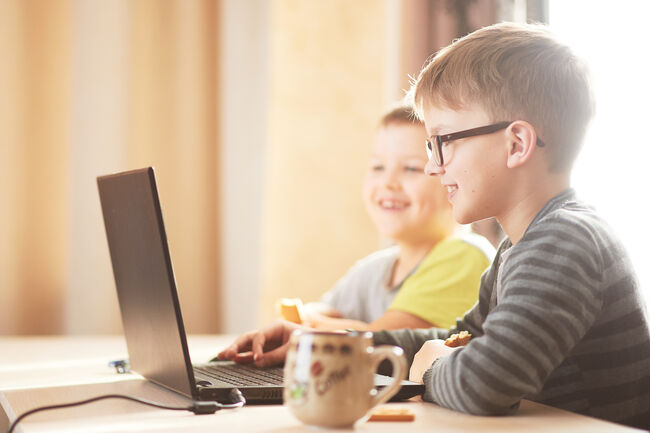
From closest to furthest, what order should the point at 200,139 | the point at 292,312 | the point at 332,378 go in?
1. the point at 332,378
2. the point at 292,312
3. the point at 200,139

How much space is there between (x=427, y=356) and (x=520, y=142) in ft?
0.97

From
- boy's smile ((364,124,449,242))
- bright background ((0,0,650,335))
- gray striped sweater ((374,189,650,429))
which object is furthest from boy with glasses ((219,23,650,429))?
bright background ((0,0,650,335))

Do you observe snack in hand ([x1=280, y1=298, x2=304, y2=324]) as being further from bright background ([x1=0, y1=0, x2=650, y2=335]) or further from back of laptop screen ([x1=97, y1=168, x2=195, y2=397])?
bright background ([x1=0, y1=0, x2=650, y2=335])

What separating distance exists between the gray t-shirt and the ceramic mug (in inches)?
43.0

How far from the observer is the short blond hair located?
3.27 ft

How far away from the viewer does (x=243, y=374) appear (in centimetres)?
110

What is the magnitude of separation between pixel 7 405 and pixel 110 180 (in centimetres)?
32

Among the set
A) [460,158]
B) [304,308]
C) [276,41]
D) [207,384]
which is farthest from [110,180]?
[276,41]

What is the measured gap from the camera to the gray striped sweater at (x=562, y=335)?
0.80m

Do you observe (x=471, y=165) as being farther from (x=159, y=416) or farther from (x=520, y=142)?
(x=159, y=416)

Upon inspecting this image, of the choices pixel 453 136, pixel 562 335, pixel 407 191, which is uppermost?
pixel 453 136

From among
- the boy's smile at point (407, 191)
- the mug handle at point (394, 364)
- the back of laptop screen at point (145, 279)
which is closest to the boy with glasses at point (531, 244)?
the mug handle at point (394, 364)

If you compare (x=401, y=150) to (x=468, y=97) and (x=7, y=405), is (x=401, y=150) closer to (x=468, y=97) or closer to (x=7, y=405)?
(x=468, y=97)

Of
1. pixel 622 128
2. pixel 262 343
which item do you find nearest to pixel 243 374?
pixel 262 343
